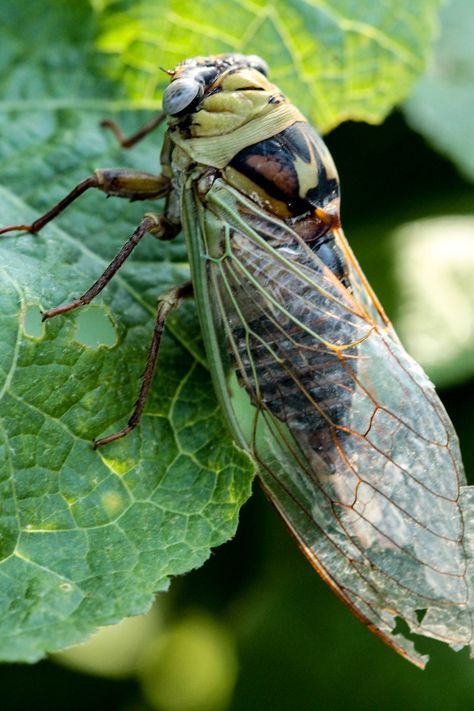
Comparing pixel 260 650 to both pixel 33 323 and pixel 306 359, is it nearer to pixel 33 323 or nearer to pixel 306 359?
pixel 306 359

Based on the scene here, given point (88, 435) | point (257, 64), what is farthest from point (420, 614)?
point (257, 64)

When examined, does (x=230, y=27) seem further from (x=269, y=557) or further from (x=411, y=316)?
(x=269, y=557)

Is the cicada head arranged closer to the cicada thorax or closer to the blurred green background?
the cicada thorax

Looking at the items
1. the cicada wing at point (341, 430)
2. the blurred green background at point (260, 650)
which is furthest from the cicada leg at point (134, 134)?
the blurred green background at point (260, 650)

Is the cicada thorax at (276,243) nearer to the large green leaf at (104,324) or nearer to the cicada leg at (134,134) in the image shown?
the large green leaf at (104,324)

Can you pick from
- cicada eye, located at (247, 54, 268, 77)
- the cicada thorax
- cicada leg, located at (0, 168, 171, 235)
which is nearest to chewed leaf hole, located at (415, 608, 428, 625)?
the cicada thorax

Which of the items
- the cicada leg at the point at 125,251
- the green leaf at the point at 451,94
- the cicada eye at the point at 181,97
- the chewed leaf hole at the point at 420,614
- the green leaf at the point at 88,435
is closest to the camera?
the green leaf at the point at 88,435
